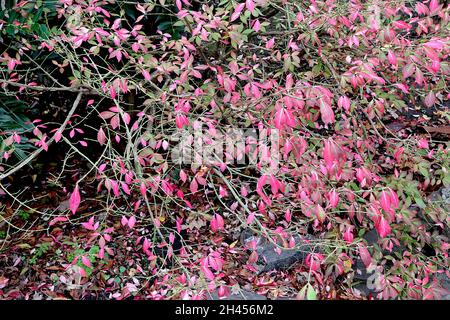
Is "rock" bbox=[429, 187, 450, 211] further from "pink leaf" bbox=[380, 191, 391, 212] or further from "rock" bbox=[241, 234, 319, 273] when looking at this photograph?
"pink leaf" bbox=[380, 191, 391, 212]

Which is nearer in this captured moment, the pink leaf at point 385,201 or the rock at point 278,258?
the pink leaf at point 385,201

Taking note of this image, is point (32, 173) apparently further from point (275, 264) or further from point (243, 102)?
point (275, 264)

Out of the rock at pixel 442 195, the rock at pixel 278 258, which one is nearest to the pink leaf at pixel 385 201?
the rock at pixel 278 258

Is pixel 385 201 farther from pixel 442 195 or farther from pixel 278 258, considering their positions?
pixel 442 195

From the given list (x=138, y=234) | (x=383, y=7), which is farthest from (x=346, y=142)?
(x=138, y=234)

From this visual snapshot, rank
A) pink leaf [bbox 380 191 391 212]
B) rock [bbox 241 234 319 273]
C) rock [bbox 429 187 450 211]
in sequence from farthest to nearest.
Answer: rock [bbox 429 187 450 211] < rock [bbox 241 234 319 273] < pink leaf [bbox 380 191 391 212]

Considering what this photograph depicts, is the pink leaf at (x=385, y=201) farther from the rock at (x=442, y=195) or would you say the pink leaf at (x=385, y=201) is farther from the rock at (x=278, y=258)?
the rock at (x=442, y=195)

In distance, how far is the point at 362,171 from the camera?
205 cm

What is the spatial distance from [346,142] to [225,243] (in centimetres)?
102

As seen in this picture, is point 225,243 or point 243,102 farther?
point 225,243

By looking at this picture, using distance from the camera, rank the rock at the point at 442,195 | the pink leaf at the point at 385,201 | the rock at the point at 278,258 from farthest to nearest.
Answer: the rock at the point at 442,195 → the rock at the point at 278,258 → the pink leaf at the point at 385,201

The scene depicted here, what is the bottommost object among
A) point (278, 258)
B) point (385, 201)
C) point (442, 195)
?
point (278, 258)

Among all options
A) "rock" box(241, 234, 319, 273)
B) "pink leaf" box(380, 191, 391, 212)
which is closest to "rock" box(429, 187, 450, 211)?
"rock" box(241, 234, 319, 273)

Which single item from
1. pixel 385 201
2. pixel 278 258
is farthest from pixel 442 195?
pixel 385 201
